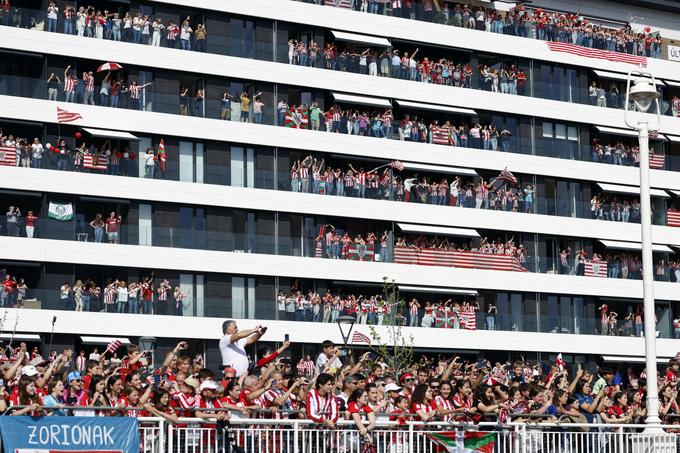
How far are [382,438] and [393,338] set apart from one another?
1473 inches

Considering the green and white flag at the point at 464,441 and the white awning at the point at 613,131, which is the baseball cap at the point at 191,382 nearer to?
the green and white flag at the point at 464,441

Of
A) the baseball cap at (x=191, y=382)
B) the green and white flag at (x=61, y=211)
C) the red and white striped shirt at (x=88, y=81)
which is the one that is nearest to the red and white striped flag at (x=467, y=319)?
the green and white flag at (x=61, y=211)

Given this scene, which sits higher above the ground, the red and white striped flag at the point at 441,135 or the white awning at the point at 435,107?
the white awning at the point at 435,107

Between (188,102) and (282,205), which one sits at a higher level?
(188,102)

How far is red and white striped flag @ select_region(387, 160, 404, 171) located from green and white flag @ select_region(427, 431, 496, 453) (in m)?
40.7

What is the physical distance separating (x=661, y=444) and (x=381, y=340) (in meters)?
35.6

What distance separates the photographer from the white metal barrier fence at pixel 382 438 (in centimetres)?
2428

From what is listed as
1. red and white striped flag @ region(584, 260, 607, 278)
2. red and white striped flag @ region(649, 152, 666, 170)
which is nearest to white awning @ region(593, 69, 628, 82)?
red and white striped flag @ region(649, 152, 666, 170)

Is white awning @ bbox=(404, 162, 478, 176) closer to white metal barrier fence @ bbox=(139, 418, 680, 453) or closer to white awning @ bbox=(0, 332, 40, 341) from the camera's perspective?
white awning @ bbox=(0, 332, 40, 341)

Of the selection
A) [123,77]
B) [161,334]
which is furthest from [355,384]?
[123,77]

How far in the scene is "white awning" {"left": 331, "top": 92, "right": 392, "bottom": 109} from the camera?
67463 millimetres

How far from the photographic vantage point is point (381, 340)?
6394 centimetres

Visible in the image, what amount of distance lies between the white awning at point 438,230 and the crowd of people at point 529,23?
1008 cm

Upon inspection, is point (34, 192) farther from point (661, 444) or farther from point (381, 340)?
point (661, 444)
